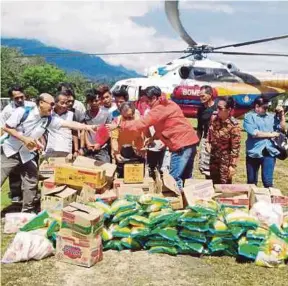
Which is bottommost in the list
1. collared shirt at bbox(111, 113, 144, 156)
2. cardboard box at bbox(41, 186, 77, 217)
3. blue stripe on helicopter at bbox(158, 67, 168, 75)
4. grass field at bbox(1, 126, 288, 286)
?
grass field at bbox(1, 126, 288, 286)

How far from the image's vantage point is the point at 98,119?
5.95 metres

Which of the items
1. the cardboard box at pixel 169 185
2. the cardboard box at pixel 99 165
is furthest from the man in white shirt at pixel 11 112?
the cardboard box at pixel 169 185

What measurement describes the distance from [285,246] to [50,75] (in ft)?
275

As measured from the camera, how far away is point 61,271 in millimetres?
4129

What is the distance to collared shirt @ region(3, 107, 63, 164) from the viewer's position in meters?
5.08

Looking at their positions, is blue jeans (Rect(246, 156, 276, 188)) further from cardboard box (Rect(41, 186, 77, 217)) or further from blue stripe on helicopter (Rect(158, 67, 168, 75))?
blue stripe on helicopter (Rect(158, 67, 168, 75))

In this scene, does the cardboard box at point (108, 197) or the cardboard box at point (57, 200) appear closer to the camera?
the cardboard box at point (57, 200)

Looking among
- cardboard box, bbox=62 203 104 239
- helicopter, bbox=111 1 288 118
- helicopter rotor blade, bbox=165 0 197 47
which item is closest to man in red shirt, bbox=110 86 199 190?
cardboard box, bbox=62 203 104 239

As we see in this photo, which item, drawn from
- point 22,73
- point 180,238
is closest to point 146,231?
point 180,238

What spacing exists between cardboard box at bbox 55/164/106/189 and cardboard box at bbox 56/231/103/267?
2.82 ft

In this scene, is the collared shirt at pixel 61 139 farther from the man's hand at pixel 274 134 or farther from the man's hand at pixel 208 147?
the man's hand at pixel 274 134

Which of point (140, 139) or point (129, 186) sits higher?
point (140, 139)

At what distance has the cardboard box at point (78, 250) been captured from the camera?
166 inches

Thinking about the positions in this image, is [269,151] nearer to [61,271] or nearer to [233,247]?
[233,247]
